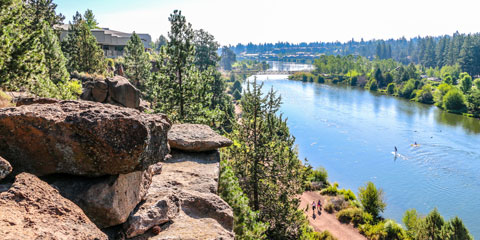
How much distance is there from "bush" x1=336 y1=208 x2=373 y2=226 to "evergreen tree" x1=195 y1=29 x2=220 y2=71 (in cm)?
3986

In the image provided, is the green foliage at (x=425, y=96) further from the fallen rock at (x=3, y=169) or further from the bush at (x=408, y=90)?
the fallen rock at (x=3, y=169)

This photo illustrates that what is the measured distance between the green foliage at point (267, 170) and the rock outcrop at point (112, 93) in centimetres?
802

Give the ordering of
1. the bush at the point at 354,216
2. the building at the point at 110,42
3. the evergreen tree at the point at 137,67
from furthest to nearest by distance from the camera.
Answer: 1. the building at the point at 110,42
2. the evergreen tree at the point at 137,67
3. the bush at the point at 354,216

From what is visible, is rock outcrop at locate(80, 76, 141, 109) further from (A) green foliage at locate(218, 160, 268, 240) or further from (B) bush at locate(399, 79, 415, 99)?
(B) bush at locate(399, 79, 415, 99)

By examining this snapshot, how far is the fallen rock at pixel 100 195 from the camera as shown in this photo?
6.07m

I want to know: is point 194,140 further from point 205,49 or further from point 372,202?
point 205,49

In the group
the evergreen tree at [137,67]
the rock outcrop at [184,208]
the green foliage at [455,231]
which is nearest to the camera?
the rock outcrop at [184,208]

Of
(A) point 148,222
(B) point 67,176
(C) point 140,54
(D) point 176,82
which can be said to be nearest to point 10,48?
(D) point 176,82

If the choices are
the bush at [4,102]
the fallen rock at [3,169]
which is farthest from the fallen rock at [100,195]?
the bush at [4,102]

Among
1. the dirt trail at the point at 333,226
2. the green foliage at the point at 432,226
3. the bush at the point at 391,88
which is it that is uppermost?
the bush at the point at 391,88

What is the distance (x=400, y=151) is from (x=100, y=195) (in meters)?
60.9

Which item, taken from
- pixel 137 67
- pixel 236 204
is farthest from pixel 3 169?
pixel 137 67

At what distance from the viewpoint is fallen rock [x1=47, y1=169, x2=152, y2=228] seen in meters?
6.07

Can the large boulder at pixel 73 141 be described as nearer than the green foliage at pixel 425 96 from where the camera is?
Yes
